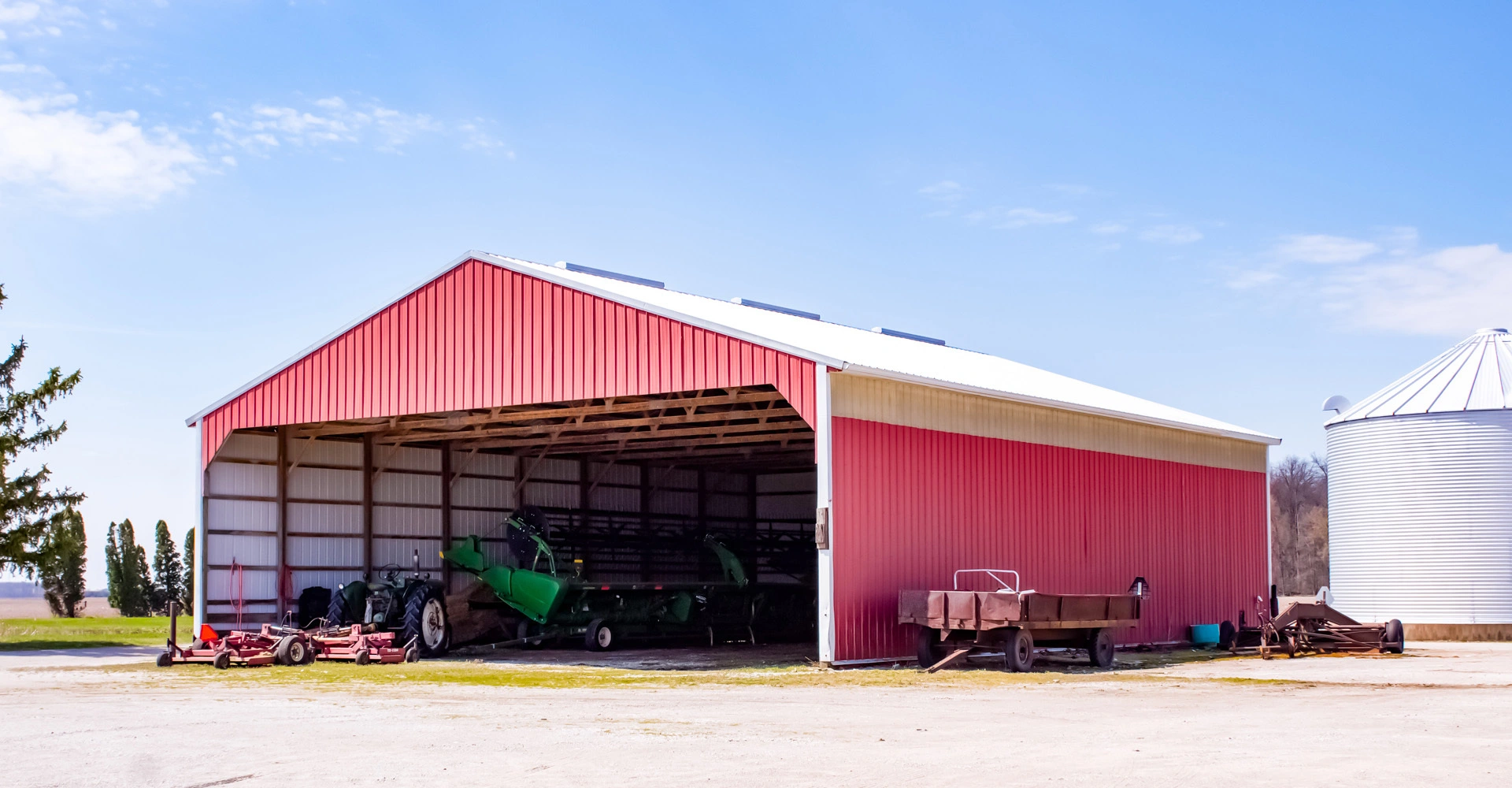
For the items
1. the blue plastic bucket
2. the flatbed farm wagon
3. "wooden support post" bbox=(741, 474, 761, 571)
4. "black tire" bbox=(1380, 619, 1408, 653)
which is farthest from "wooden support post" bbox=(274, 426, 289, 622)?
"black tire" bbox=(1380, 619, 1408, 653)

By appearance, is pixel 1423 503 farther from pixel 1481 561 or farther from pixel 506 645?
pixel 506 645

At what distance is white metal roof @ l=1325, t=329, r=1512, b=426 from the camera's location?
1326 inches

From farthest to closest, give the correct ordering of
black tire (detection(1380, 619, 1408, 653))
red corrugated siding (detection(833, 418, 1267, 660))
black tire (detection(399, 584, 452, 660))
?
black tire (detection(1380, 619, 1408, 653)) → black tire (detection(399, 584, 452, 660)) → red corrugated siding (detection(833, 418, 1267, 660))

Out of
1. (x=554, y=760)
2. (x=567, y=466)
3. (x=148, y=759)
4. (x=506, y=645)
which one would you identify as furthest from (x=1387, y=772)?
(x=567, y=466)

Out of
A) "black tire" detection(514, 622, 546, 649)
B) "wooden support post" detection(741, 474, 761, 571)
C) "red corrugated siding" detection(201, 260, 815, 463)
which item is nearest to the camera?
"red corrugated siding" detection(201, 260, 815, 463)

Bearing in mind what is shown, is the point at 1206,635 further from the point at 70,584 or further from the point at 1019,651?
the point at 70,584

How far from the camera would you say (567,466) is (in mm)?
33969

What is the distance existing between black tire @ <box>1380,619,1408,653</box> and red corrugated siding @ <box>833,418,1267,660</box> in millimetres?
3995

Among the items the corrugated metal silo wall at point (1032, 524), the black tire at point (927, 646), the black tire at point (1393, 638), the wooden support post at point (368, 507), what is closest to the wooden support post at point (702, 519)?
the wooden support post at point (368, 507)

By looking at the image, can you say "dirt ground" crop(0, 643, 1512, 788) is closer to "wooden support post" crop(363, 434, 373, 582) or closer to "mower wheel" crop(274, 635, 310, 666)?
"mower wheel" crop(274, 635, 310, 666)

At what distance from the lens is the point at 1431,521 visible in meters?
33.4

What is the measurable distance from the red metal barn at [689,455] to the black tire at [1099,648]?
2433 mm

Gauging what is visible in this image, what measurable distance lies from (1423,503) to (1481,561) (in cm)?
173

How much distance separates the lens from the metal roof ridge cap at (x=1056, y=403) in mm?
21922
